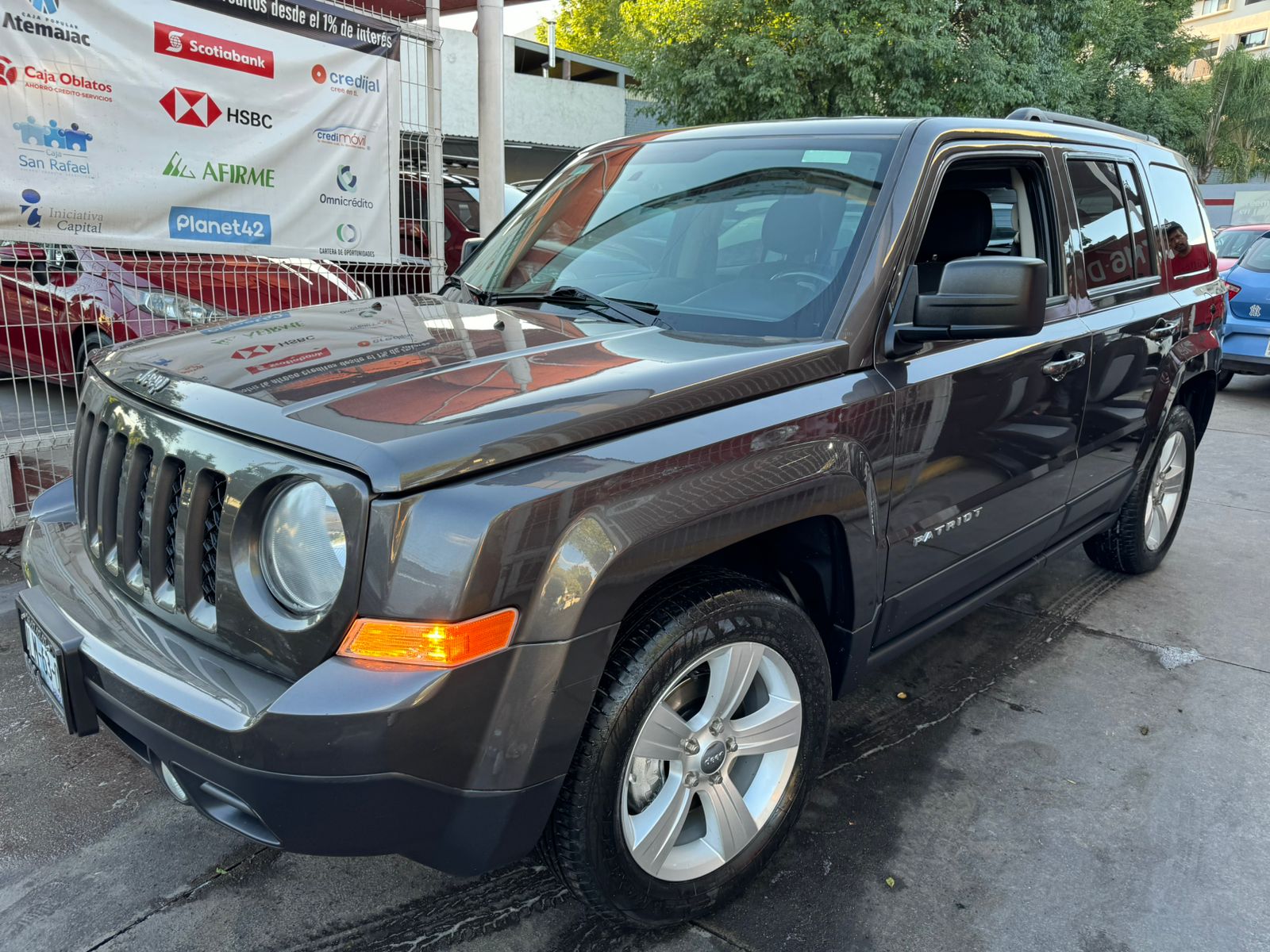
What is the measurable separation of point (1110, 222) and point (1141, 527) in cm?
151

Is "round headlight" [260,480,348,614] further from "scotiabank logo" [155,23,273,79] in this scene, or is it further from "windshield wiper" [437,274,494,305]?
"scotiabank logo" [155,23,273,79]

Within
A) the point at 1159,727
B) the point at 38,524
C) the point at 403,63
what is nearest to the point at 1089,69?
the point at 403,63

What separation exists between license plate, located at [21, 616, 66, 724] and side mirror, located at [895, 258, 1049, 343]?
7.01ft

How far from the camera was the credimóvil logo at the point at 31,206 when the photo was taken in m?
4.19

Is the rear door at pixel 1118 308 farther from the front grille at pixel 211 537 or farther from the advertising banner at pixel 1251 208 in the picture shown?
the advertising banner at pixel 1251 208

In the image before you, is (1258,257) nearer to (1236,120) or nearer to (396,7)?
(396,7)

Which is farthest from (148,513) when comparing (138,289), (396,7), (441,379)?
(396,7)

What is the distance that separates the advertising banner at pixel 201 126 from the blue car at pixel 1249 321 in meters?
8.22

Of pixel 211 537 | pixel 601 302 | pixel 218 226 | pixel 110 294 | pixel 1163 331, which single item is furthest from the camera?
pixel 218 226

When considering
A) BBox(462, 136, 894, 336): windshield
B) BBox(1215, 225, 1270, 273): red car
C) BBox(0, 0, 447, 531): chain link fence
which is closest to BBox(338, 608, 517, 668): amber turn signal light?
BBox(462, 136, 894, 336): windshield

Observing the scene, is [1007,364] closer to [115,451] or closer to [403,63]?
[115,451]

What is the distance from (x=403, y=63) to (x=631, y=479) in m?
4.79

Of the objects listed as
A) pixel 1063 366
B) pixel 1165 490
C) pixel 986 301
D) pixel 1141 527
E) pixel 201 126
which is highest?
pixel 201 126

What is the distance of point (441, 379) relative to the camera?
6.69 ft
